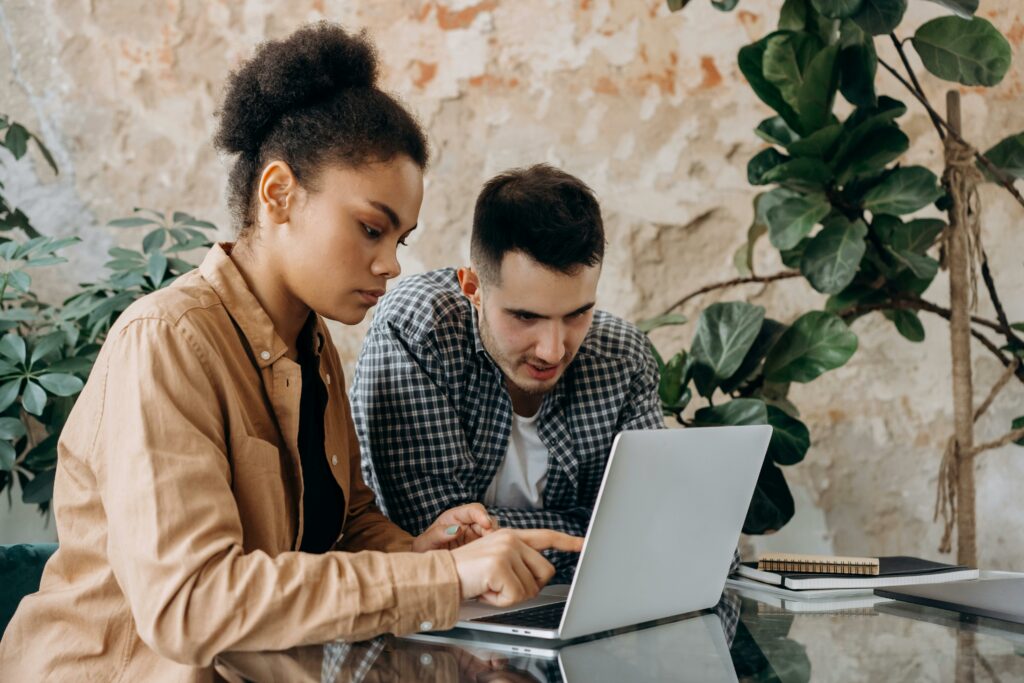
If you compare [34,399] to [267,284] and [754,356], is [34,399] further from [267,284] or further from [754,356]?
[754,356]

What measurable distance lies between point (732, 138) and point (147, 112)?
5.35 ft

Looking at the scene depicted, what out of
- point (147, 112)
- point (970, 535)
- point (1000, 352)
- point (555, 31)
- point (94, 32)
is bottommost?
point (970, 535)

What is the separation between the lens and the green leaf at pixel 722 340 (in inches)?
92.8

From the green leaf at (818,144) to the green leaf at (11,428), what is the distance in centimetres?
173

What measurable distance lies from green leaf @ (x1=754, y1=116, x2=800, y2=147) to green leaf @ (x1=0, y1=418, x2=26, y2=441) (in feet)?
5.78

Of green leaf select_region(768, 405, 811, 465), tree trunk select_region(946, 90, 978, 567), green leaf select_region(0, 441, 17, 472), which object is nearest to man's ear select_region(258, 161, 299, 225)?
green leaf select_region(0, 441, 17, 472)

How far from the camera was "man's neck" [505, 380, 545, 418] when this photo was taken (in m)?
1.99

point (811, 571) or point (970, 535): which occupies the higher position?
point (811, 571)

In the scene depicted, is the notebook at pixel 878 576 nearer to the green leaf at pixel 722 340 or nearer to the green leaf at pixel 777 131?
the green leaf at pixel 722 340

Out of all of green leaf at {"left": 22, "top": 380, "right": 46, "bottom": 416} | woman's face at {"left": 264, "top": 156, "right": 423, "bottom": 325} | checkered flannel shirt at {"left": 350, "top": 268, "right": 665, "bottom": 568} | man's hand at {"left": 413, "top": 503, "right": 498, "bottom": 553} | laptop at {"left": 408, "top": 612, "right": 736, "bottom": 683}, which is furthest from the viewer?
green leaf at {"left": 22, "top": 380, "right": 46, "bottom": 416}

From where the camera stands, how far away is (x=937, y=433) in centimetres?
289

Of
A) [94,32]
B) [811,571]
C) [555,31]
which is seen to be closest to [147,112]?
[94,32]

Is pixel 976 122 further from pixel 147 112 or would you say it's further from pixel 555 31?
pixel 147 112

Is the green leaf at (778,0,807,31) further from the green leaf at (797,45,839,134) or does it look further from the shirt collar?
the shirt collar
